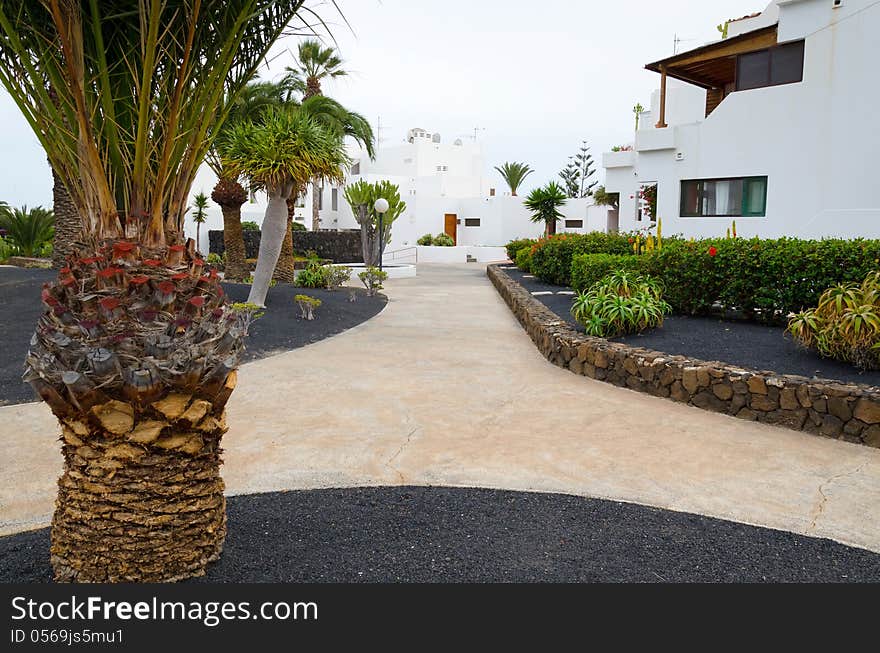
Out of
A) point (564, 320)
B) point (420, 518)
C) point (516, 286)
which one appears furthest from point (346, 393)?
point (516, 286)

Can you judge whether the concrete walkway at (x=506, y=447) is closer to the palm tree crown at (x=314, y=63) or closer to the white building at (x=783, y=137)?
the white building at (x=783, y=137)

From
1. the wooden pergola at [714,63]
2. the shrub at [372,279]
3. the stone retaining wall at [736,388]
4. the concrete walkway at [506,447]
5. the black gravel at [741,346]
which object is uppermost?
the wooden pergola at [714,63]

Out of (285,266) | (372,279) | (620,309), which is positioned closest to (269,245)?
(372,279)

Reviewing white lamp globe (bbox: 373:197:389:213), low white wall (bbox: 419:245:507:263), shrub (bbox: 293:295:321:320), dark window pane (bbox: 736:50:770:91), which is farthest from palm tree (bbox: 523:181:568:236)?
shrub (bbox: 293:295:321:320)

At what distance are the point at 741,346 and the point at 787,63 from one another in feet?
35.4

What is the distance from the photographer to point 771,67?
1510 centimetres

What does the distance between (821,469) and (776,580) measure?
74.8 inches

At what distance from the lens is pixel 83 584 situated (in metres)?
2.53

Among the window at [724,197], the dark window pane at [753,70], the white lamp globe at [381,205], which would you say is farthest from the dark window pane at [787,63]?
the white lamp globe at [381,205]

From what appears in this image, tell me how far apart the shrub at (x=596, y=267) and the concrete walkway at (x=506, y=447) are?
3.17m

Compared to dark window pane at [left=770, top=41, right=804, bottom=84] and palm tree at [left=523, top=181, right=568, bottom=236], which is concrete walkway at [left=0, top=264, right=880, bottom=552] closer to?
dark window pane at [left=770, top=41, right=804, bottom=84]

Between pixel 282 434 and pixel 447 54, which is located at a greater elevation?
pixel 447 54

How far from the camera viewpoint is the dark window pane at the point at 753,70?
15227 millimetres

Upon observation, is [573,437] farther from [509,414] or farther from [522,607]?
[522,607]
